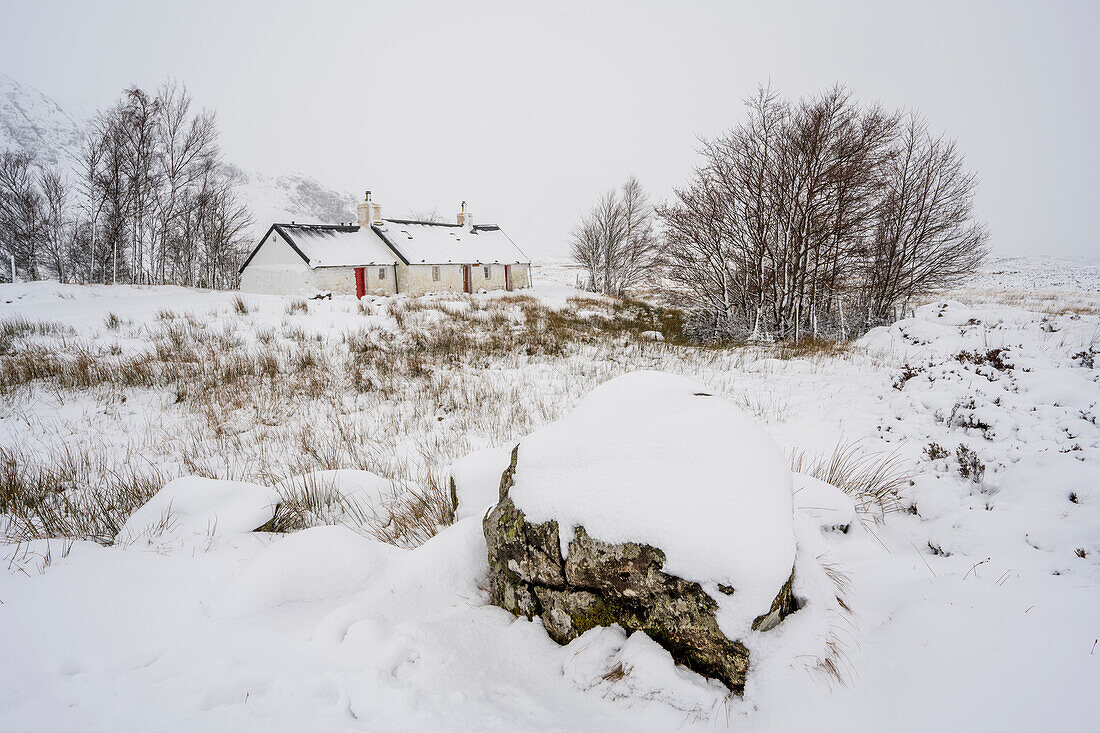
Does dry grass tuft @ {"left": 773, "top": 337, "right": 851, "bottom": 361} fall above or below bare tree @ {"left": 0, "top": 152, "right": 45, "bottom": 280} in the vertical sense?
below

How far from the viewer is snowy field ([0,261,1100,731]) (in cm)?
143

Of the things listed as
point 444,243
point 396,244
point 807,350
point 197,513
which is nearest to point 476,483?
point 197,513

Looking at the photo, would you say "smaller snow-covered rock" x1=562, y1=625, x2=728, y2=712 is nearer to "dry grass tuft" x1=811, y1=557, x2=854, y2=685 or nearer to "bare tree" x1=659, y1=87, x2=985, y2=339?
"dry grass tuft" x1=811, y1=557, x2=854, y2=685

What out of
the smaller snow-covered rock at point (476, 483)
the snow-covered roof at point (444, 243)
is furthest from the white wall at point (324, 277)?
the smaller snow-covered rock at point (476, 483)

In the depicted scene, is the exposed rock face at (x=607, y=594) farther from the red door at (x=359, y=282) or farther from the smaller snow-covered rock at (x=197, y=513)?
Answer: the red door at (x=359, y=282)

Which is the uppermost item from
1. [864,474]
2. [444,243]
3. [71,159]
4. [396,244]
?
[71,159]

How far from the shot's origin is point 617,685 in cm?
155

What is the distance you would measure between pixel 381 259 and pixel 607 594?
1161 inches

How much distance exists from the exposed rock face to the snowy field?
2.5 inches

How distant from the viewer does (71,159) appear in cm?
10594

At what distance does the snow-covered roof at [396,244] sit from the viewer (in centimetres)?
2523

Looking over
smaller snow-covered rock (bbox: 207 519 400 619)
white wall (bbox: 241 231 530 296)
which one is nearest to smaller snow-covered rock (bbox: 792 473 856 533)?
smaller snow-covered rock (bbox: 207 519 400 619)

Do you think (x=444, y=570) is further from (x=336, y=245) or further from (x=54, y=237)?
(x=54, y=237)

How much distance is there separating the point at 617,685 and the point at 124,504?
12.1 feet
